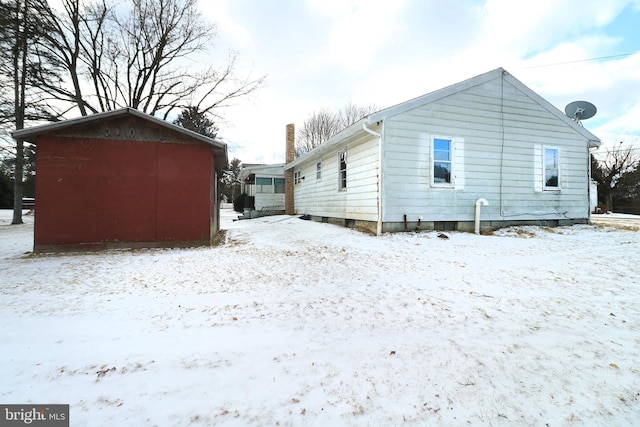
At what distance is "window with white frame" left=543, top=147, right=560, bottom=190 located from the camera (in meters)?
9.84

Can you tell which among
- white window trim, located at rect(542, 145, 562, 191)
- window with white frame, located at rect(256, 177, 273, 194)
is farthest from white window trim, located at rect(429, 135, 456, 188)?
window with white frame, located at rect(256, 177, 273, 194)

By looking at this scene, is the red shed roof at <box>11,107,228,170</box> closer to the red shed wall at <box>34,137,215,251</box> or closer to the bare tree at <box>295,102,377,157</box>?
the red shed wall at <box>34,137,215,251</box>

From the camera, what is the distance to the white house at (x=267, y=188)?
1922 centimetres

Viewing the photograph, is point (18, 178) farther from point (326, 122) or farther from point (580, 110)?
point (580, 110)

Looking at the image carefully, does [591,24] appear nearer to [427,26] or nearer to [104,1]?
[427,26]

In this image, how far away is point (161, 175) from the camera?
23.6 ft

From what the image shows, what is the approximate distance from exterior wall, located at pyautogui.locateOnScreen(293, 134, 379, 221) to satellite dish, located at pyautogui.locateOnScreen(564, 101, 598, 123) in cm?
815

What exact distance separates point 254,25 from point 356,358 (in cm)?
1303

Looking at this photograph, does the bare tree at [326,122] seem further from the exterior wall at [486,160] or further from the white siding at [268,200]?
the exterior wall at [486,160]

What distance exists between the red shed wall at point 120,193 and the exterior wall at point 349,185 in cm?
464

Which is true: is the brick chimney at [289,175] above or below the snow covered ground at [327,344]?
above

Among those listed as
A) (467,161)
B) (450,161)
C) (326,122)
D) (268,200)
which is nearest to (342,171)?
(450,161)

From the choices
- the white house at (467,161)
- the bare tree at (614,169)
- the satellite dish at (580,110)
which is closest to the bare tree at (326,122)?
the satellite dish at (580,110)

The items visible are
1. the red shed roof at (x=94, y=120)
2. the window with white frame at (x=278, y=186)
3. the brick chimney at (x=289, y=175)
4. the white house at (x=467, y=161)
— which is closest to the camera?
the red shed roof at (x=94, y=120)
